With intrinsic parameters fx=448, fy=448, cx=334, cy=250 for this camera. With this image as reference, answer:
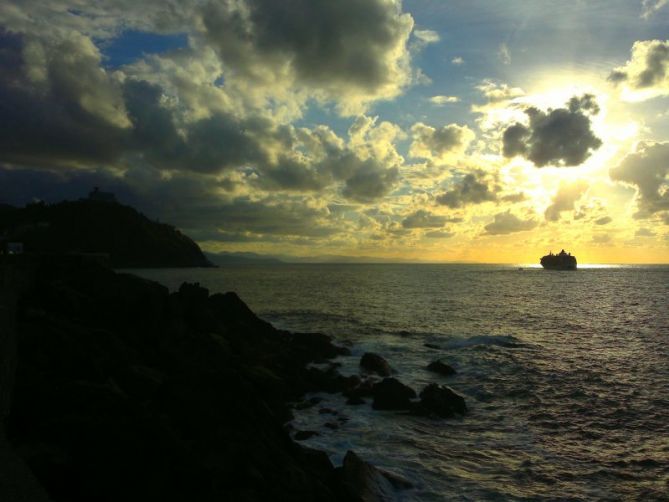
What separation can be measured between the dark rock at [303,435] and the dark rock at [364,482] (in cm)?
487

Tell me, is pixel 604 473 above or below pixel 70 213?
below

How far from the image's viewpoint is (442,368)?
98.2 feet

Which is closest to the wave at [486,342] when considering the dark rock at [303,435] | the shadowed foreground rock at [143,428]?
the shadowed foreground rock at [143,428]

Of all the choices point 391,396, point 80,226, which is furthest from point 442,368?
point 80,226

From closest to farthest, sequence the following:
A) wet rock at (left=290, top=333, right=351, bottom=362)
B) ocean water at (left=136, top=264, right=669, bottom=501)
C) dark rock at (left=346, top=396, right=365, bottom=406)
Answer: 1. ocean water at (left=136, top=264, right=669, bottom=501)
2. dark rock at (left=346, top=396, right=365, bottom=406)
3. wet rock at (left=290, top=333, right=351, bottom=362)

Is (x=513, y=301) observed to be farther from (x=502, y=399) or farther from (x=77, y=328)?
(x=77, y=328)

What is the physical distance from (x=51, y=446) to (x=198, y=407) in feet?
12.0

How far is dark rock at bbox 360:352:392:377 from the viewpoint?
1173 inches

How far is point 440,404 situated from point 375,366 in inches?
331

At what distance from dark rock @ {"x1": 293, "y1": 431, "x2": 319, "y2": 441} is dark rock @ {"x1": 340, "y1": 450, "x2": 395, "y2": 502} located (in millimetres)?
4867

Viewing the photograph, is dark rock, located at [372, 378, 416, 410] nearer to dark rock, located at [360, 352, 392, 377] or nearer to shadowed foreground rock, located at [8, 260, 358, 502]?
shadowed foreground rock, located at [8, 260, 358, 502]

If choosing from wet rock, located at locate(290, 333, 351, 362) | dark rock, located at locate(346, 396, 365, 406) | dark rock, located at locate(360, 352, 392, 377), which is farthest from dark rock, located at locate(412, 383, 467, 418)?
wet rock, located at locate(290, 333, 351, 362)

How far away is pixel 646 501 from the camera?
1396cm

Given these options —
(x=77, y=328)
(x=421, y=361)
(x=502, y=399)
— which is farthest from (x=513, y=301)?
(x=77, y=328)
